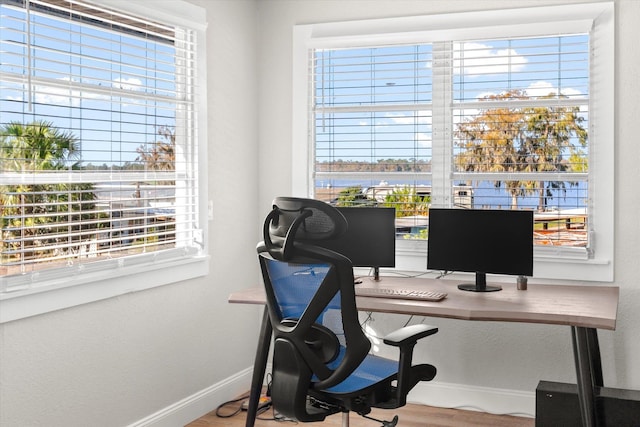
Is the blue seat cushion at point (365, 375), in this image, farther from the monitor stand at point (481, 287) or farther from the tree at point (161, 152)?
the tree at point (161, 152)

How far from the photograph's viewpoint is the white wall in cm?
320

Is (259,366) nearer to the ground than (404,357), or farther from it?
nearer to the ground

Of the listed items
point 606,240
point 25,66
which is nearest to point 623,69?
point 606,240

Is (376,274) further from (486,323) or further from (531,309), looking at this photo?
(531,309)

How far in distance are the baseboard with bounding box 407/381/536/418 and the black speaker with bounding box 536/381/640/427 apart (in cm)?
50

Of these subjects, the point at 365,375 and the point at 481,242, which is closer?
the point at 365,375

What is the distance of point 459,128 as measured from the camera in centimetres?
417

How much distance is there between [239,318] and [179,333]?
635mm

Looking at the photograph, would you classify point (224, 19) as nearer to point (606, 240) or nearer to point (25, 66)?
point (25, 66)

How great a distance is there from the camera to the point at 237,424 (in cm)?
390

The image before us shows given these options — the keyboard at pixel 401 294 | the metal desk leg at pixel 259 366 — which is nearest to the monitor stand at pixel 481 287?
the keyboard at pixel 401 294

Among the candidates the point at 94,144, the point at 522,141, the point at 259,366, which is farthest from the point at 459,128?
the point at 94,144

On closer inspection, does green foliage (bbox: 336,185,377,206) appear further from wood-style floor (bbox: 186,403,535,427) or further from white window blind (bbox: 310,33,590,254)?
wood-style floor (bbox: 186,403,535,427)

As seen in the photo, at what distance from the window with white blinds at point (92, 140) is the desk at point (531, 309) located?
2.17 ft
